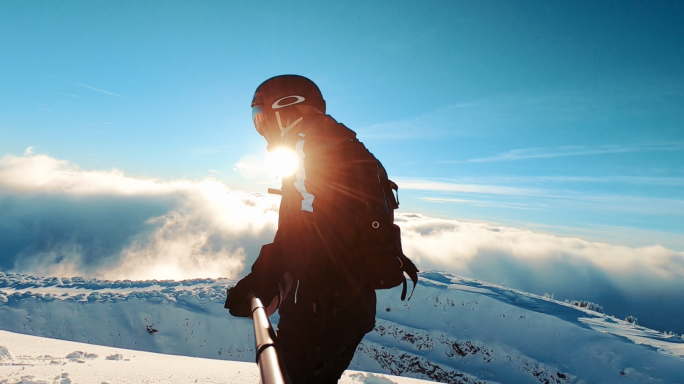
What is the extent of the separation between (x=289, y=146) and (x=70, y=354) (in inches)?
223

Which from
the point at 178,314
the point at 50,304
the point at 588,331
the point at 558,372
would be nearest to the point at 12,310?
the point at 50,304

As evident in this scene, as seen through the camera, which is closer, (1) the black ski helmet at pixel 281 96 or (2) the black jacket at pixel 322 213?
(2) the black jacket at pixel 322 213

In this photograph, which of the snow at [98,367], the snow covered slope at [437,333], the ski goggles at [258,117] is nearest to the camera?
the ski goggles at [258,117]

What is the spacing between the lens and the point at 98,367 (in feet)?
15.0

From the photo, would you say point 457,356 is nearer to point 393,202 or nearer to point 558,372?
point 558,372

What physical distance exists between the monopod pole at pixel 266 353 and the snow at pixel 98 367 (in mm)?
4248

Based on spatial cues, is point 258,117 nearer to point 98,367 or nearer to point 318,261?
point 318,261

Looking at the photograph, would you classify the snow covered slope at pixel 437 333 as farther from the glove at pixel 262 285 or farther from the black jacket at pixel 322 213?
the glove at pixel 262 285

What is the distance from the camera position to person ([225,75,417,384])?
200cm

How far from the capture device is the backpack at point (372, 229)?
1972 millimetres

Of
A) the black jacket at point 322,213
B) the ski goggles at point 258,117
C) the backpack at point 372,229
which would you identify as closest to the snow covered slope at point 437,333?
the backpack at point 372,229

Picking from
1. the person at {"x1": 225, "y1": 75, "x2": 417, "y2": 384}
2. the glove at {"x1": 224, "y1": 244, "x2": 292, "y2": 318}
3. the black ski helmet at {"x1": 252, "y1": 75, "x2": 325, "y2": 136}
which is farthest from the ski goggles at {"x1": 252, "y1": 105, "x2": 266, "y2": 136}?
the glove at {"x1": 224, "y1": 244, "x2": 292, "y2": 318}

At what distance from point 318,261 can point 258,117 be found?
55.5 inches

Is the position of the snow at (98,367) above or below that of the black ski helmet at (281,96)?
below
